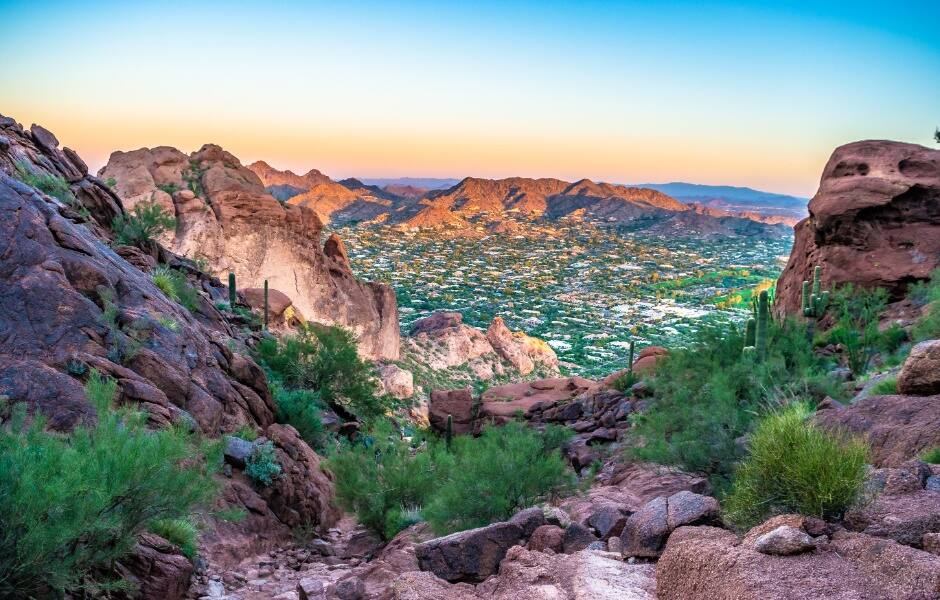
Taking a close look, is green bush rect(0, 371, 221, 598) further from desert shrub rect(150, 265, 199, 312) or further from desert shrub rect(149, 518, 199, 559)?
desert shrub rect(150, 265, 199, 312)

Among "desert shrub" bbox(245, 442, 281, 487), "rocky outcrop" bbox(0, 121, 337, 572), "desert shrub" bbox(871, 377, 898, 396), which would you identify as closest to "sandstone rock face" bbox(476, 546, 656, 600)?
"rocky outcrop" bbox(0, 121, 337, 572)

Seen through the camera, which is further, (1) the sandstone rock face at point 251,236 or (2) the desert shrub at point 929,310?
(1) the sandstone rock face at point 251,236

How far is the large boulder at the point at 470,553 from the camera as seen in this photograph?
7930 mm

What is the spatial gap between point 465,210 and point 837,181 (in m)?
115

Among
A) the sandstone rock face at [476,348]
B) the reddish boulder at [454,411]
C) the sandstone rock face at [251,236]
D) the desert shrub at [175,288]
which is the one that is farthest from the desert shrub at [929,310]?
the sandstone rock face at [476,348]

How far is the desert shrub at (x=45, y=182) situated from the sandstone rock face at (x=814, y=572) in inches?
581

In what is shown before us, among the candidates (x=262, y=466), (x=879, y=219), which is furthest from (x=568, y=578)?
(x=879, y=219)

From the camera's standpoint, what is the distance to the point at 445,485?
38.0ft

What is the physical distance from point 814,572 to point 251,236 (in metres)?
40.2

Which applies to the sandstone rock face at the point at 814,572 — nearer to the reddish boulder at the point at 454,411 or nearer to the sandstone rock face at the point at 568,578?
the sandstone rock face at the point at 568,578

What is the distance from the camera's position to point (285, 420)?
15.5 m

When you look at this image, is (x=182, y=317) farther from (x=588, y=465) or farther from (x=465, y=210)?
(x=465, y=210)

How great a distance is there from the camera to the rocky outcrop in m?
9.29

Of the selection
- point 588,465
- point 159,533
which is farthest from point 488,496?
point 588,465
